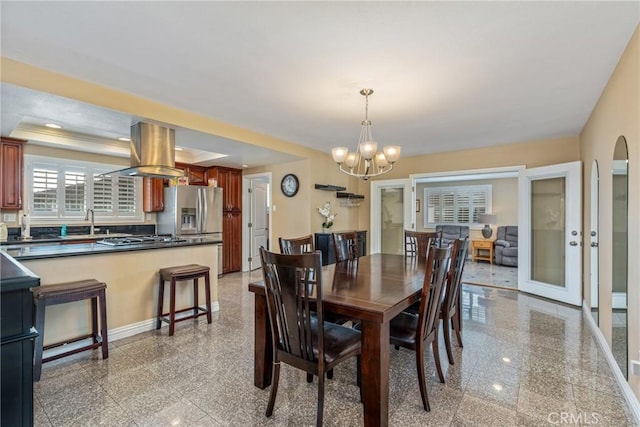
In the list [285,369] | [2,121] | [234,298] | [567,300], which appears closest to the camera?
[285,369]

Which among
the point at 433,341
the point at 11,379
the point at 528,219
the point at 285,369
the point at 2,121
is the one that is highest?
the point at 2,121

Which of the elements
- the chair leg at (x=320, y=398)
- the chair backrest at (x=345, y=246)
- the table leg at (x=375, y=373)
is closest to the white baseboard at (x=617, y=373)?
the table leg at (x=375, y=373)

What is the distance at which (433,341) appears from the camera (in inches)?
85.4

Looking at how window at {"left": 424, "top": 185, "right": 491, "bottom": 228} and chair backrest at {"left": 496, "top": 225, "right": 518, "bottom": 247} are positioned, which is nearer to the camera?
chair backrest at {"left": 496, "top": 225, "right": 518, "bottom": 247}

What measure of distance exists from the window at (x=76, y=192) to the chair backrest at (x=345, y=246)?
3176 mm

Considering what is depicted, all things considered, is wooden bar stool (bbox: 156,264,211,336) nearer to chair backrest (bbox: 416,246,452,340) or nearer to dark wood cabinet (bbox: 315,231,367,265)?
dark wood cabinet (bbox: 315,231,367,265)

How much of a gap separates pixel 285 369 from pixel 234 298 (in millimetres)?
2143

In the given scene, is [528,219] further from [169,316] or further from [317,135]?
[169,316]

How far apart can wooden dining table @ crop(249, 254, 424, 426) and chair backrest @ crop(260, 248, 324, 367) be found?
0.55ft

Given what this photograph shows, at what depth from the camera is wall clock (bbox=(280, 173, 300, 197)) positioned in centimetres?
543

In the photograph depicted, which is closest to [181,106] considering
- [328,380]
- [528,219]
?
[328,380]

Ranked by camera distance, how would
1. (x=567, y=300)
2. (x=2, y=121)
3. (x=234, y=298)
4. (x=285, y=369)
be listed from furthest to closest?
(x=234, y=298) < (x=567, y=300) < (x=2, y=121) < (x=285, y=369)

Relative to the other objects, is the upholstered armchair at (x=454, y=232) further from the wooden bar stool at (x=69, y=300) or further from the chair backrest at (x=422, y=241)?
the wooden bar stool at (x=69, y=300)

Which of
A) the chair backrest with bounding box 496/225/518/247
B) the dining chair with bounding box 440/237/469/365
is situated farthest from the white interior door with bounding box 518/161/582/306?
the chair backrest with bounding box 496/225/518/247
